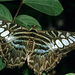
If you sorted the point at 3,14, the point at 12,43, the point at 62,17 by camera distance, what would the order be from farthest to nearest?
the point at 62,17 < the point at 3,14 < the point at 12,43

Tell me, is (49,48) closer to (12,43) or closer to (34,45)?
(34,45)

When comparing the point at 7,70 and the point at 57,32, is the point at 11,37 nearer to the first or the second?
the point at 57,32

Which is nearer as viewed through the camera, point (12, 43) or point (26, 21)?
point (12, 43)

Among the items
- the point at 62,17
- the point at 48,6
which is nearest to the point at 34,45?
the point at 48,6

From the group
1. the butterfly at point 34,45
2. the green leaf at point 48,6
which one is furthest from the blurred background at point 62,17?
the butterfly at point 34,45

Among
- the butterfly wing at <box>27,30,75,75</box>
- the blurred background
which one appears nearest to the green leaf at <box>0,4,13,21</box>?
the butterfly wing at <box>27,30,75,75</box>

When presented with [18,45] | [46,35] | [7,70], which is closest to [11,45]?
[18,45]

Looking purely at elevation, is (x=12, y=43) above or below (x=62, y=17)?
above
